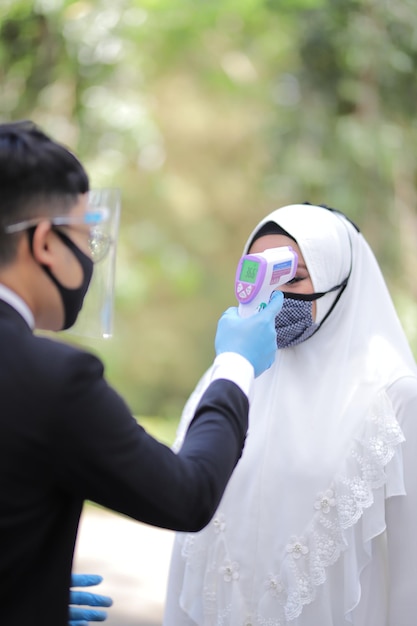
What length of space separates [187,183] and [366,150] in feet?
18.1

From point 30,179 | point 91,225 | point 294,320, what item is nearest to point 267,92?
point 294,320

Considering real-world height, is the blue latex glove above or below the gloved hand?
below

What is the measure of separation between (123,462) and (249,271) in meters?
0.68

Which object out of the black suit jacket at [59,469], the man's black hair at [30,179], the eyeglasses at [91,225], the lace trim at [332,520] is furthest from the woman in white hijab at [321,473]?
the man's black hair at [30,179]

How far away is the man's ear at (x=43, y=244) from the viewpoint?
1373 millimetres

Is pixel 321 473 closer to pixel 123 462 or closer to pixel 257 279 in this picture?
pixel 257 279

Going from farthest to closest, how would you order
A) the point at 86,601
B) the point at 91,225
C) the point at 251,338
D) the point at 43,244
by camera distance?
the point at 86,601
the point at 251,338
the point at 91,225
the point at 43,244

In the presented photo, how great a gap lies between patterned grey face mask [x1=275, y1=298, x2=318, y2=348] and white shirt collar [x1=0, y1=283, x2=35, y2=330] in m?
0.98

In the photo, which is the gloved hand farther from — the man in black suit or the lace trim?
the lace trim

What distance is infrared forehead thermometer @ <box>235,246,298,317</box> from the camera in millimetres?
1812

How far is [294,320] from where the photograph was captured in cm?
227

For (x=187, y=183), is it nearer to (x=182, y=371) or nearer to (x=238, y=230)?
(x=238, y=230)

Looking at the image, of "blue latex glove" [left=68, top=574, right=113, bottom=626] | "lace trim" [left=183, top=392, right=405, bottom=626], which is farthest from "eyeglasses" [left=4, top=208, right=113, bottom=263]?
"lace trim" [left=183, top=392, right=405, bottom=626]

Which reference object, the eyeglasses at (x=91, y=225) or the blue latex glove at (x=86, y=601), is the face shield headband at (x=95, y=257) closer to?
the eyeglasses at (x=91, y=225)
